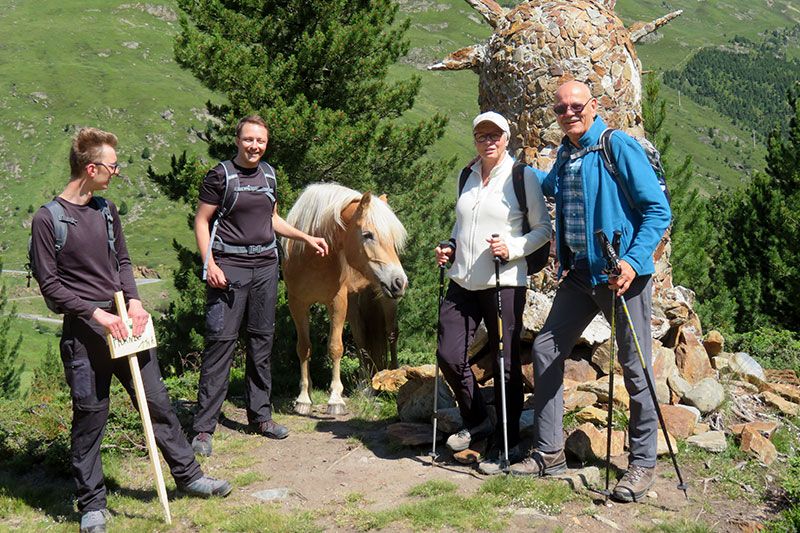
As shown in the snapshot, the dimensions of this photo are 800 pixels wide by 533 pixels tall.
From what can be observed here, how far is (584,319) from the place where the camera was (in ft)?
15.0

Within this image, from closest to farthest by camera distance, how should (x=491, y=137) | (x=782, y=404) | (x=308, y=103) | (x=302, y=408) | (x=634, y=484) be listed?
1. (x=634, y=484)
2. (x=491, y=137)
3. (x=782, y=404)
4. (x=302, y=408)
5. (x=308, y=103)

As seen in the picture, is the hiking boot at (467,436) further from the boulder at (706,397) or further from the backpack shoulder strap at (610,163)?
the backpack shoulder strap at (610,163)

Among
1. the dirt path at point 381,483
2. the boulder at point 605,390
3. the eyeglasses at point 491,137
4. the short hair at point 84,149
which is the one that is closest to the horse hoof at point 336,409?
the dirt path at point 381,483

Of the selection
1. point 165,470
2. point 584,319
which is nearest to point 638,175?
point 584,319

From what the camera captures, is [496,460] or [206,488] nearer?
[206,488]

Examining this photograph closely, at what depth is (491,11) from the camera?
7281 mm

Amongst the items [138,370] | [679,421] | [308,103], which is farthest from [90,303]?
[308,103]

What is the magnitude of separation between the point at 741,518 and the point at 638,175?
2.15 metres

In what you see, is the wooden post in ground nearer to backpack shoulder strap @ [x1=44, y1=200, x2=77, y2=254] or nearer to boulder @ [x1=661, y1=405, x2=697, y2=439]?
backpack shoulder strap @ [x1=44, y1=200, x2=77, y2=254]

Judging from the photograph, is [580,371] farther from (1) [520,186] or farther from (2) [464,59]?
(2) [464,59]

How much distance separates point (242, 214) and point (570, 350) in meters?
2.70

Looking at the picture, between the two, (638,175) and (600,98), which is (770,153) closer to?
(600,98)

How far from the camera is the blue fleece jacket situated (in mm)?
4117

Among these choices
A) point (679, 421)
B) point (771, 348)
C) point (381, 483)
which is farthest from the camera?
point (771, 348)
